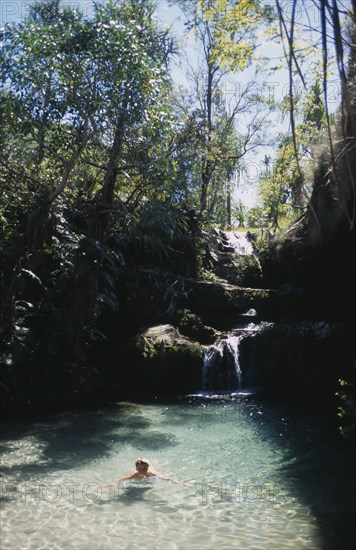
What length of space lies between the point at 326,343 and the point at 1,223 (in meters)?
7.52

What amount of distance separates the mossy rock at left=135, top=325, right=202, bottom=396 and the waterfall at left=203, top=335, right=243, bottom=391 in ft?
0.69

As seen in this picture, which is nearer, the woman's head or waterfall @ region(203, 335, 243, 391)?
the woman's head

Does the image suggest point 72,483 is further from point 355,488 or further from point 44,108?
point 44,108

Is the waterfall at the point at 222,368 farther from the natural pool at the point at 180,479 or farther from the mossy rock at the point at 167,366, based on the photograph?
the natural pool at the point at 180,479

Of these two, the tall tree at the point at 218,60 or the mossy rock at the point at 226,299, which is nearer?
the tall tree at the point at 218,60

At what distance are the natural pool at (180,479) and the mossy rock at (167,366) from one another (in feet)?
3.89

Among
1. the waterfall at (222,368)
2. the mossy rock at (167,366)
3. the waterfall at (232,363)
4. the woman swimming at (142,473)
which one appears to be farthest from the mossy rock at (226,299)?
the woman swimming at (142,473)

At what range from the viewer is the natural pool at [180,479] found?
214 inches

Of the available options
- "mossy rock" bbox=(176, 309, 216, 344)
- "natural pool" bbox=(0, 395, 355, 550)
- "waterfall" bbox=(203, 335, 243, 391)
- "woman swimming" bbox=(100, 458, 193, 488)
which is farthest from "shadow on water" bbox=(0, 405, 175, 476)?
"mossy rock" bbox=(176, 309, 216, 344)

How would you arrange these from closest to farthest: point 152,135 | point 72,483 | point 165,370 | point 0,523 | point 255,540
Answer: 1. point 255,540
2. point 0,523
3. point 72,483
4. point 152,135
5. point 165,370

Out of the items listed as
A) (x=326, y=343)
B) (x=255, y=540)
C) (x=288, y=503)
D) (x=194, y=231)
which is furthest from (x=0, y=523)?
(x=194, y=231)

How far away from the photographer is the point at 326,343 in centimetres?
1202

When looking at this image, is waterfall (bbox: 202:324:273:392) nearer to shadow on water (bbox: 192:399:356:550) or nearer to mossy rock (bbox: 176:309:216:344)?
mossy rock (bbox: 176:309:216:344)

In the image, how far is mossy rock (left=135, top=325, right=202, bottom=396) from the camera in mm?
11898
